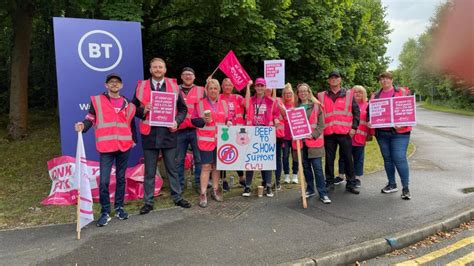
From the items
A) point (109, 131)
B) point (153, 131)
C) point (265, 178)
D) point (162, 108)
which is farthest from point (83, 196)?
point (265, 178)

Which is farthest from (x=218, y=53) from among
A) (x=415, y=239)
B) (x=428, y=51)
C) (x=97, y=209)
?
(x=428, y=51)

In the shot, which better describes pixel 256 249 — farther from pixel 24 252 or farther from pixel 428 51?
pixel 428 51

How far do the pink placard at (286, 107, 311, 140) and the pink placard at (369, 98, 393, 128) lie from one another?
133 centimetres

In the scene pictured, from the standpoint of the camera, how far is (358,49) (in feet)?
55.7

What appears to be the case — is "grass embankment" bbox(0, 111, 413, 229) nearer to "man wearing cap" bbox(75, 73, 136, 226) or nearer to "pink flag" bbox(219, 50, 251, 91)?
"man wearing cap" bbox(75, 73, 136, 226)

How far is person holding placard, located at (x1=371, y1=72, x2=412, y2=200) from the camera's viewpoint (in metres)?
6.57

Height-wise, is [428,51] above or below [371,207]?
above

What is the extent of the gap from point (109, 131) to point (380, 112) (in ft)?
14.6

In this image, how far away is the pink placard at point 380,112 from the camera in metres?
6.55

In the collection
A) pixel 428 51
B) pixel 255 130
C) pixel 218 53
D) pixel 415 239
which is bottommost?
pixel 415 239

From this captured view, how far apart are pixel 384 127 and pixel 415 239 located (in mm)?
2262

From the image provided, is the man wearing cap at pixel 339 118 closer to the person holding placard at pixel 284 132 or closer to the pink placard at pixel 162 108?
the person holding placard at pixel 284 132

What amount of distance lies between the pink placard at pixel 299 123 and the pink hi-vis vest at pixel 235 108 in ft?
3.51

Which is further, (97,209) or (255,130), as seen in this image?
(255,130)
